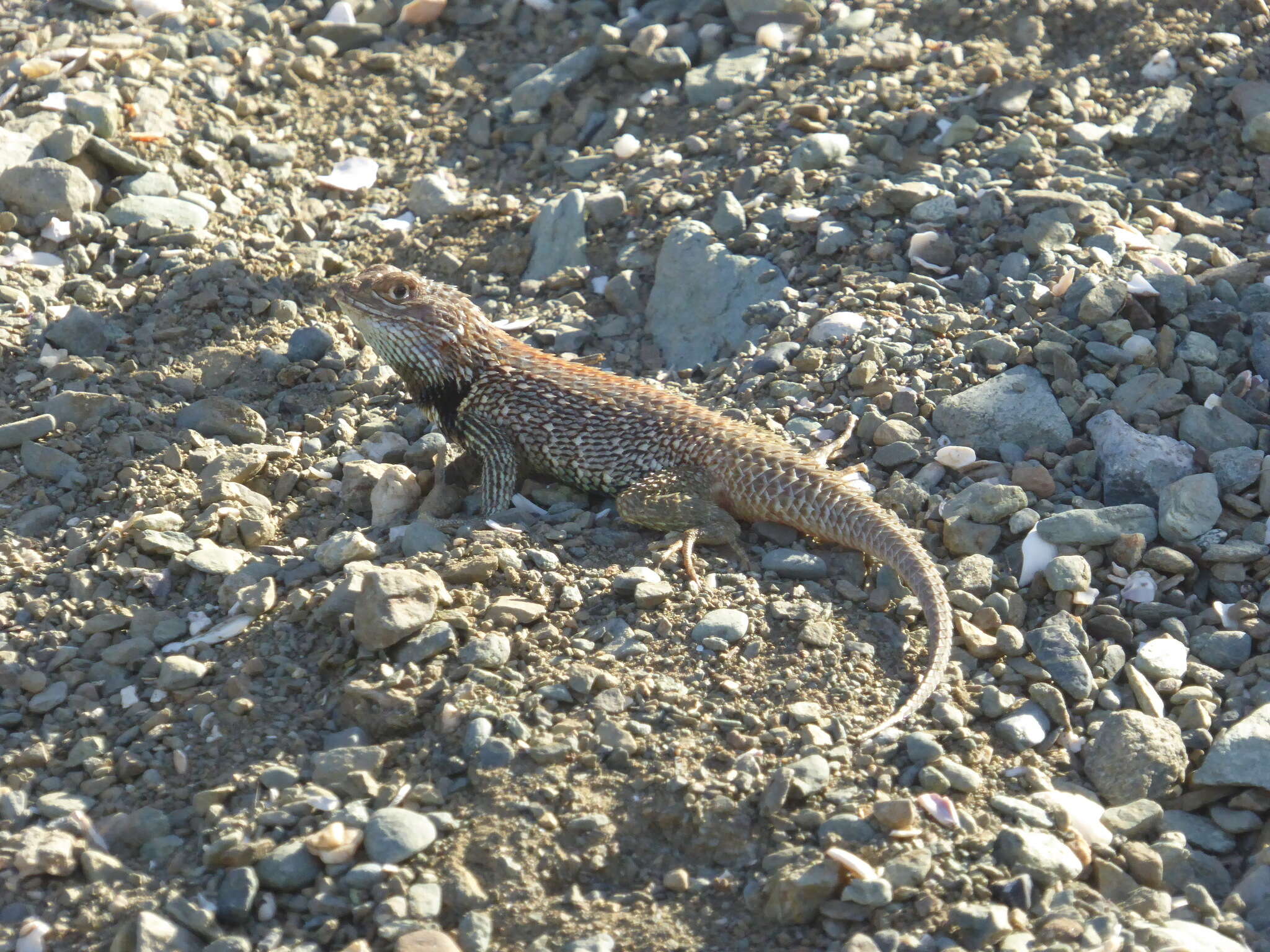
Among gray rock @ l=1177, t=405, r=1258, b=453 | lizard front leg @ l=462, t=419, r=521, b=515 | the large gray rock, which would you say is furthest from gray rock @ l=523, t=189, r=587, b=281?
gray rock @ l=1177, t=405, r=1258, b=453

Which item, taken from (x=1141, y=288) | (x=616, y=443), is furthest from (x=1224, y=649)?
(x=616, y=443)

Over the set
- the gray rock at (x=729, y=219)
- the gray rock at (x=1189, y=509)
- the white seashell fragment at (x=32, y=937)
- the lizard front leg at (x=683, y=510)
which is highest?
the gray rock at (x=729, y=219)

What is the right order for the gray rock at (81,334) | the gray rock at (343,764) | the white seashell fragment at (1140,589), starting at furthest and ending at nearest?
the gray rock at (81,334) < the white seashell fragment at (1140,589) < the gray rock at (343,764)

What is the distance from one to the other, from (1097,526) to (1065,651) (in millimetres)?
736

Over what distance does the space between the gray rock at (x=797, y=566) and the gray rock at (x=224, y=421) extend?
276 centimetres

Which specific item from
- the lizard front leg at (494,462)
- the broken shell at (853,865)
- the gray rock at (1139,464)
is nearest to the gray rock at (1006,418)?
the gray rock at (1139,464)

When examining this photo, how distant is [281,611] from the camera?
5285mm

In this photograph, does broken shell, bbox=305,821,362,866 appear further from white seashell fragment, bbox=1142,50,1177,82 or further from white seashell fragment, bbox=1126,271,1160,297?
white seashell fragment, bbox=1142,50,1177,82

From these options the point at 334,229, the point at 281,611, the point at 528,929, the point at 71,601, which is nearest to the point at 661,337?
the point at 334,229

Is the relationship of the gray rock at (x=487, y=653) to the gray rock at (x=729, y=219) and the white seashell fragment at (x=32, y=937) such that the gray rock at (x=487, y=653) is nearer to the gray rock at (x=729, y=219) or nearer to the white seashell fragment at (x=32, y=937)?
the white seashell fragment at (x=32, y=937)

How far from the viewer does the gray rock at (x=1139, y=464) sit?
5.84m

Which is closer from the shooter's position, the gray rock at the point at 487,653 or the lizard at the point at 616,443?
the gray rock at the point at 487,653

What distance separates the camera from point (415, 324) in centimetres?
660

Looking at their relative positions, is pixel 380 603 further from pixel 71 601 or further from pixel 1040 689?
pixel 1040 689
